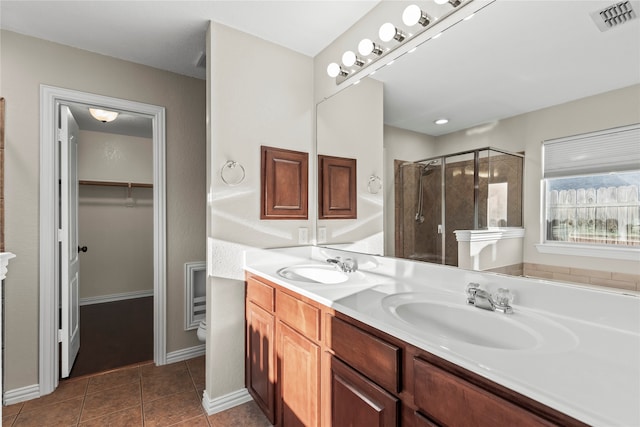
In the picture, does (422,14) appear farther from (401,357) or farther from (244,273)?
(244,273)

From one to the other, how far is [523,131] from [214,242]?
1687mm

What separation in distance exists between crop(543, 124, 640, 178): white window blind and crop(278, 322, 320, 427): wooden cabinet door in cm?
115

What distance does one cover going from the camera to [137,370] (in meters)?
2.38

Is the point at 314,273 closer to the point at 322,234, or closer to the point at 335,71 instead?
the point at 322,234

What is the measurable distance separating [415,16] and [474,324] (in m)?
1.39

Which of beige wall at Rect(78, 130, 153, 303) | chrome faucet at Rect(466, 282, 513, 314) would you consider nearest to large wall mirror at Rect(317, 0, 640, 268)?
chrome faucet at Rect(466, 282, 513, 314)

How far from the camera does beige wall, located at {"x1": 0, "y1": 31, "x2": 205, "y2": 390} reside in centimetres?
199

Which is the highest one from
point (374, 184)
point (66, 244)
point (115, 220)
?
point (374, 184)

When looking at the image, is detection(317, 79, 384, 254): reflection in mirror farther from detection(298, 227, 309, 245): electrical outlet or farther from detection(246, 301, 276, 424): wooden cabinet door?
detection(246, 301, 276, 424): wooden cabinet door

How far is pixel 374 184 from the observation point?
1813 millimetres

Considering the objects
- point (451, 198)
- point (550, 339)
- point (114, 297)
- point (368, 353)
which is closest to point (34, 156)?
point (368, 353)

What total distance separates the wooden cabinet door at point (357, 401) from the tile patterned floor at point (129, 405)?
91 centimetres

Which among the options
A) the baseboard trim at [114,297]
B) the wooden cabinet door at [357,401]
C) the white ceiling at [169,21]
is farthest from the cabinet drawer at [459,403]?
the baseboard trim at [114,297]

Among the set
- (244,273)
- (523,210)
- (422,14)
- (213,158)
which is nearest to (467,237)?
(523,210)
